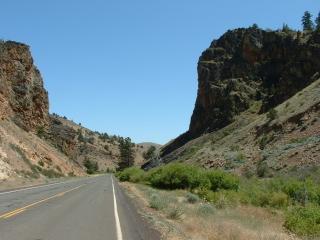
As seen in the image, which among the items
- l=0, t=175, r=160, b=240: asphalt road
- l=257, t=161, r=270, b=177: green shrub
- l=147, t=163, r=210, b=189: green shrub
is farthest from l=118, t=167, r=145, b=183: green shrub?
l=0, t=175, r=160, b=240: asphalt road

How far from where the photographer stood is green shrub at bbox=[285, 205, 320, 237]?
51.2 ft

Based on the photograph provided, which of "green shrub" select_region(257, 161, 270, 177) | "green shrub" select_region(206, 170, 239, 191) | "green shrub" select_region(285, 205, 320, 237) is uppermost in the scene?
"green shrub" select_region(257, 161, 270, 177)

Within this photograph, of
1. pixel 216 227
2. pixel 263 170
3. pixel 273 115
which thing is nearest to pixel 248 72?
pixel 273 115

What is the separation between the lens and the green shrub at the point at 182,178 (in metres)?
40.3

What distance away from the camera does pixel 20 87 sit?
84.9 meters

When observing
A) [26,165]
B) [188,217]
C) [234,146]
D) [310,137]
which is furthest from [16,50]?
[188,217]

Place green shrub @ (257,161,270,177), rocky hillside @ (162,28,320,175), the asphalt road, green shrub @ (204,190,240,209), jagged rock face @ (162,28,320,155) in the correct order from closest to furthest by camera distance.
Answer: the asphalt road
green shrub @ (204,190,240,209)
green shrub @ (257,161,270,177)
rocky hillside @ (162,28,320,175)
jagged rock face @ (162,28,320,155)

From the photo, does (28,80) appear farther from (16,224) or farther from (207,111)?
(16,224)

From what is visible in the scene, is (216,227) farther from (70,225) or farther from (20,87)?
(20,87)

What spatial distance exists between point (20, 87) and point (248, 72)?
48248 millimetres

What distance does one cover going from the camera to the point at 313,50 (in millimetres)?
92375

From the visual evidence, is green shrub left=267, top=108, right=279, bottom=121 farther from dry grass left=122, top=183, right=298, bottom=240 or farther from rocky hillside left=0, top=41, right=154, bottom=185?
dry grass left=122, top=183, right=298, bottom=240

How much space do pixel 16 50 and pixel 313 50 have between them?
52510 millimetres

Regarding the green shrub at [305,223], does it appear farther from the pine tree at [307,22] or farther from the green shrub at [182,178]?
the pine tree at [307,22]
